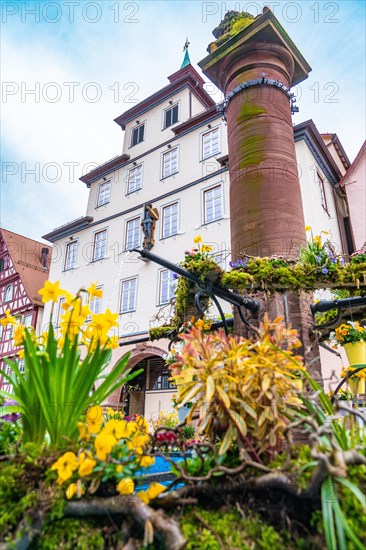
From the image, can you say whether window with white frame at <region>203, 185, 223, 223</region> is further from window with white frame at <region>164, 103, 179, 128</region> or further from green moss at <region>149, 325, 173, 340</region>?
green moss at <region>149, 325, 173, 340</region>

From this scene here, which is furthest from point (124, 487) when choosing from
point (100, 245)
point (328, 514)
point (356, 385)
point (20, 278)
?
point (20, 278)

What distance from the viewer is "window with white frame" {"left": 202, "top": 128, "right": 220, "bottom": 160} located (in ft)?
48.7

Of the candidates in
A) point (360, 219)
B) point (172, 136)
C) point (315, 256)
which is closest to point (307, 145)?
point (360, 219)

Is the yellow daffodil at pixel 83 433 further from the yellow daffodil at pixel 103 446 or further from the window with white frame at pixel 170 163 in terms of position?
the window with white frame at pixel 170 163

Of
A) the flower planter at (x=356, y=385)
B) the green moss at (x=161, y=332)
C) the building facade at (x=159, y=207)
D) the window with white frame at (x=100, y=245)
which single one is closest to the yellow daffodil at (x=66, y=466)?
the flower planter at (x=356, y=385)

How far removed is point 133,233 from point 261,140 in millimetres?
12486

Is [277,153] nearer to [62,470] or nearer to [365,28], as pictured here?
[365,28]

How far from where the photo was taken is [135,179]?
17.7m

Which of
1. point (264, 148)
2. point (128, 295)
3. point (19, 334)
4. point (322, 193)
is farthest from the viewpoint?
point (128, 295)

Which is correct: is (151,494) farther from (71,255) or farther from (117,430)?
(71,255)

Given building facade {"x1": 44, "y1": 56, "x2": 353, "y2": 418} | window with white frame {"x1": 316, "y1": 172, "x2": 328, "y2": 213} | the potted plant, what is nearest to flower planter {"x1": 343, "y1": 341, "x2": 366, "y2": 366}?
the potted plant

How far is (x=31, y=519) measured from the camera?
1.44m

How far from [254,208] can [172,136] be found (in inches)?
548

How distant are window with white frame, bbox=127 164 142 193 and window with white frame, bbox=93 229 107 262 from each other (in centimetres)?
229
